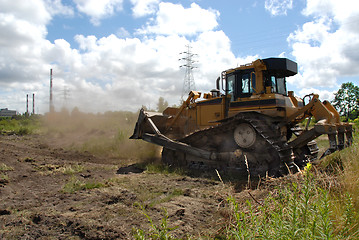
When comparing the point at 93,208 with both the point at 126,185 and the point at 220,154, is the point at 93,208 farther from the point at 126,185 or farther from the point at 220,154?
the point at 220,154

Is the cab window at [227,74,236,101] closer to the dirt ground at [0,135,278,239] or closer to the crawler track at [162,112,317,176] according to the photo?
the crawler track at [162,112,317,176]

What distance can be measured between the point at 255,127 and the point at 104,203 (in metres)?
4.68

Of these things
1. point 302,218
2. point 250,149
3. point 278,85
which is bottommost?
point 302,218

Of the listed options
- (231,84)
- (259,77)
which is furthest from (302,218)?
(231,84)

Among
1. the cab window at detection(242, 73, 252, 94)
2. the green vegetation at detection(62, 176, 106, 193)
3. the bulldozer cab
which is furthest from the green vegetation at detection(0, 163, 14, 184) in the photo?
the cab window at detection(242, 73, 252, 94)

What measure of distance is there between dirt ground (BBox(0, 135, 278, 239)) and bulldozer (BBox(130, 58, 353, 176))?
1.49 m

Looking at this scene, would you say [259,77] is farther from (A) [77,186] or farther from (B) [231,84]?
(A) [77,186]

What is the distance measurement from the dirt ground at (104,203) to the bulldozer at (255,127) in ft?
4.88

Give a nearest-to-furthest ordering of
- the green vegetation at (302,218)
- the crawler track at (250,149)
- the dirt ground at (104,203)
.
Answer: the green vegetation at (302,218) → the dirt ground at (104,203) → the crawler track at (250,149)

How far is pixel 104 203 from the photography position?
5.35 m

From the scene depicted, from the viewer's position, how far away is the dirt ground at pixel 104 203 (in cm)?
397

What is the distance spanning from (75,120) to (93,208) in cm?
1415

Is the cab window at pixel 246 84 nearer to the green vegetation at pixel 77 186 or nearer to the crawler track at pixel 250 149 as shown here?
the crawler track at pixel 250 149

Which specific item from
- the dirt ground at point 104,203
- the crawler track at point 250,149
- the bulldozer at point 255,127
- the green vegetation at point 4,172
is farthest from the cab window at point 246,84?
the green vegetation at point 4,172
